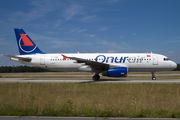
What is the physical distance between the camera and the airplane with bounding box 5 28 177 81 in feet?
75.8

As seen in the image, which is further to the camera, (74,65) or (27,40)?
(27,40)

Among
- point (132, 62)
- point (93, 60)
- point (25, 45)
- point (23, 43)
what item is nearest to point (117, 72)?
point (132, 62)

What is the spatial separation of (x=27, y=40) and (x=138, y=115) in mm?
24487

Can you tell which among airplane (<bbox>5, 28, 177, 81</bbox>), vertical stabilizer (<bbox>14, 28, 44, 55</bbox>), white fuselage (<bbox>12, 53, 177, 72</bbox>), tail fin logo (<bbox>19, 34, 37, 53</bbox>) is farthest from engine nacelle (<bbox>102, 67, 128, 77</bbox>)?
tail fin logo (<bbox>19, 34, 37, 53</bbox>)

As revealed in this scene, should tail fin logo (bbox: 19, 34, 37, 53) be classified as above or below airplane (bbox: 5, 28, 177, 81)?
above

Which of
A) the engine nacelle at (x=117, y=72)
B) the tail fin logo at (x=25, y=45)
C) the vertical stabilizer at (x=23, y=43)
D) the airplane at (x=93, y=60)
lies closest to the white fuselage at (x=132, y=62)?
the airplane at (x=93, y=60)

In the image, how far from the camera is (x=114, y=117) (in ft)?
19.7

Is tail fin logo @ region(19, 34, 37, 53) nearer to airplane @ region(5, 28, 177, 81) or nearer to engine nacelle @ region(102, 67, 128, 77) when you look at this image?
airplane @ region(5, 28, 177, 81)

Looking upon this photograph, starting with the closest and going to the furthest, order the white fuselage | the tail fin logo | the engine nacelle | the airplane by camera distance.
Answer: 1. the engine nacelle
2. the airplane
3. the white fuselage
4. the tail fin logo

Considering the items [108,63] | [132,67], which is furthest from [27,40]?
[132,67]

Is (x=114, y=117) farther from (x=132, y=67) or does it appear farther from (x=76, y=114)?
(x=132, y=67)

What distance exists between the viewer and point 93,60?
24250 mm

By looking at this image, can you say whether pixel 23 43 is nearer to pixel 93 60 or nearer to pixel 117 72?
pixel 93 60

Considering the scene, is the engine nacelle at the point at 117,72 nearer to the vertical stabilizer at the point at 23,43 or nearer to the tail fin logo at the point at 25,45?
the vertical stabilizer at the point at 23,43
